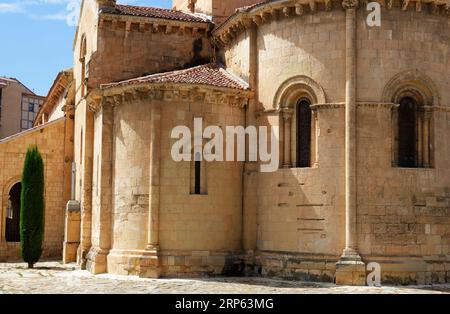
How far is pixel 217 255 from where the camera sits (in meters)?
16.8

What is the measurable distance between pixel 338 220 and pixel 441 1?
604 centimetres

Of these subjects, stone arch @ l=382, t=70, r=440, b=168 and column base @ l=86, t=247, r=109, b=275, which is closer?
stone arch @ l=382, t=70, r=440, b=168

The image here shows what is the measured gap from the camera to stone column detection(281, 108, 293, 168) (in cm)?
1653

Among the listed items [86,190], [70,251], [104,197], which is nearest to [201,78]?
[104,197]

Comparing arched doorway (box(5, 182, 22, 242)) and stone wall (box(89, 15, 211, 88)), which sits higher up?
stone wall (box(89, 15, 211, 88))

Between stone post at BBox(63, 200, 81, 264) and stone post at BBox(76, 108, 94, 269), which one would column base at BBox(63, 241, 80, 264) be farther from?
stone post at BBox(76, 108, 94, 269)

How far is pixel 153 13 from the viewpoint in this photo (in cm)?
1991

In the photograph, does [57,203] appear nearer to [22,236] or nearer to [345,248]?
[22,236]

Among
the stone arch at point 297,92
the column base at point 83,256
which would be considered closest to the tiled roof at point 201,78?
the stone arch at point 297,92

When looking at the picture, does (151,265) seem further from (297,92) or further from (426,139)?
(426,139)

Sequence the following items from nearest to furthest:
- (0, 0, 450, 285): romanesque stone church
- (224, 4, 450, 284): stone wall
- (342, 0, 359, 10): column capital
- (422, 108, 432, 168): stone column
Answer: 1. (224, 4, 450, 284): stone wall
2. (0, 0, 450, 285): romanesque stone church
3. (342, 0, 359, 10): column capital
4. (422, 108, 432, 168): stone column

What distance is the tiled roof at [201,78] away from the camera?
16844mm

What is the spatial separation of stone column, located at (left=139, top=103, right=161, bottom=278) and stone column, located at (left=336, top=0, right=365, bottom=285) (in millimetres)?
4678

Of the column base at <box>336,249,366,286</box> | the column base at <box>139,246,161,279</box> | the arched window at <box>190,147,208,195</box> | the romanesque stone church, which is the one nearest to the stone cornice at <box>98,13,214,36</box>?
the romanesque stone church
